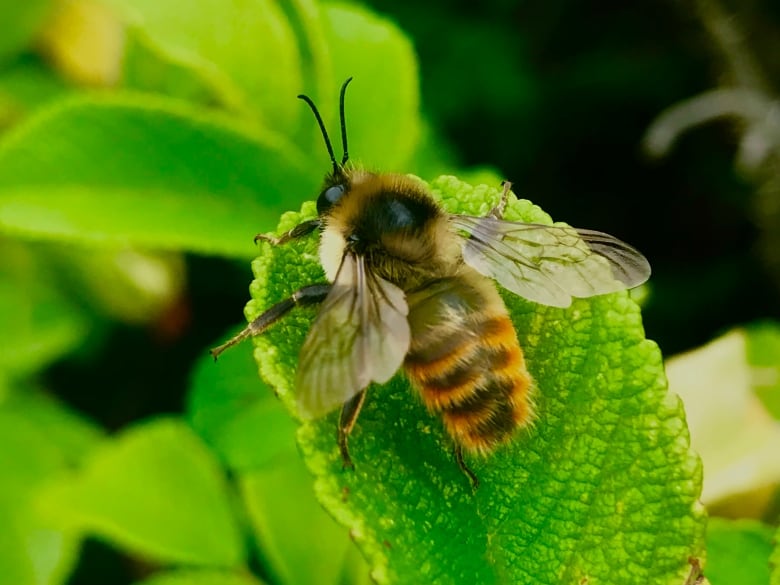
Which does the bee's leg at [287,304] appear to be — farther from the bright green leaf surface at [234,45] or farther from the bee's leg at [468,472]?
the bright green leaf surface at [234,45]

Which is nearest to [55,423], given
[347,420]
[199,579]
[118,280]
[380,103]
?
[118,280]

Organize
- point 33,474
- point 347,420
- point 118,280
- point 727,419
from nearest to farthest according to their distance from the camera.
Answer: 1. point 347,420
2. point 727,419
3. point 33,474
4. point 118,280

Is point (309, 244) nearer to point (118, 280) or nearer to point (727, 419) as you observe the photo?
point (727, 419)

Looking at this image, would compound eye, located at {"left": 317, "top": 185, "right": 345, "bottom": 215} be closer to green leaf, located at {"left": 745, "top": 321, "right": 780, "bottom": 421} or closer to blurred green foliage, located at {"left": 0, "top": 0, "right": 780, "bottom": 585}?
blurred green foliage, located at {"left": 0, "top": 0, "right": 780, "bottom": 585}

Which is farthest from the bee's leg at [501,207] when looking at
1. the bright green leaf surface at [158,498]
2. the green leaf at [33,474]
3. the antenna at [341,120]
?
the green leaf at [33,474]

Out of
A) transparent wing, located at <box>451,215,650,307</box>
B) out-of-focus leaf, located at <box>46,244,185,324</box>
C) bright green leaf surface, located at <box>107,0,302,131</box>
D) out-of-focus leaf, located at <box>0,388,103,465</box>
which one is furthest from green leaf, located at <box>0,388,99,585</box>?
transparent wing, located at <box>451,215,650,307</box>

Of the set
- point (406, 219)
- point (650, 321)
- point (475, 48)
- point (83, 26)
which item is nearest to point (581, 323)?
point (406, 219)
